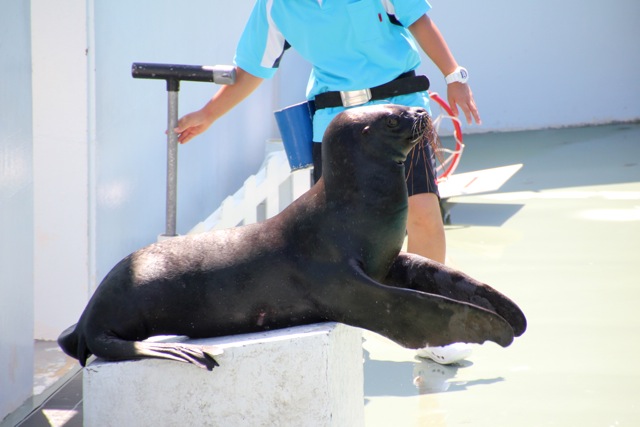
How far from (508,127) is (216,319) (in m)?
8.95

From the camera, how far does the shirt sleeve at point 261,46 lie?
3881 mm

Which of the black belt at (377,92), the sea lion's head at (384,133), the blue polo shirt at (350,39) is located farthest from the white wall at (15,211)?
the sea lion's head at (384,133)

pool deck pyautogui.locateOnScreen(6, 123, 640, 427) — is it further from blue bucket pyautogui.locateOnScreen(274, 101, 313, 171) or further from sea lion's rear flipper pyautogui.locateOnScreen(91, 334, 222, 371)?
blue bucket pyautogui.locateOnScreen(274, 101, 313, 171)

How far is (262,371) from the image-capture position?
2592 millimetres

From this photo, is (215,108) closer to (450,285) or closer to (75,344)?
(75,344)

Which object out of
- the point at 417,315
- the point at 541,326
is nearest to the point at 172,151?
the point at 417,315

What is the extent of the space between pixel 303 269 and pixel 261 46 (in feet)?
4.79

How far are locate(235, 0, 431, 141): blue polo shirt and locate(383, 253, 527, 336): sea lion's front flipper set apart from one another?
1.04 meters

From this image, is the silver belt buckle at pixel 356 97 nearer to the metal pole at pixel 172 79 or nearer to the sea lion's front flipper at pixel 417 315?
the metal pole at pixel 172 79

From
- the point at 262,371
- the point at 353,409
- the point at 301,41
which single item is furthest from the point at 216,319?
the point at 301,41

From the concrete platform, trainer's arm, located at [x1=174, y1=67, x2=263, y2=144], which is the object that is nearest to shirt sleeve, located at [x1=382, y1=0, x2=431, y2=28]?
trainer's arm, located at [x1=174, y1=67, x2=263, y2=144]

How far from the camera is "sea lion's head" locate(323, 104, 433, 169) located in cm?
274

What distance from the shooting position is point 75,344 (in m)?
2.91

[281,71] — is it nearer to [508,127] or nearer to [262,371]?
[508,127]
